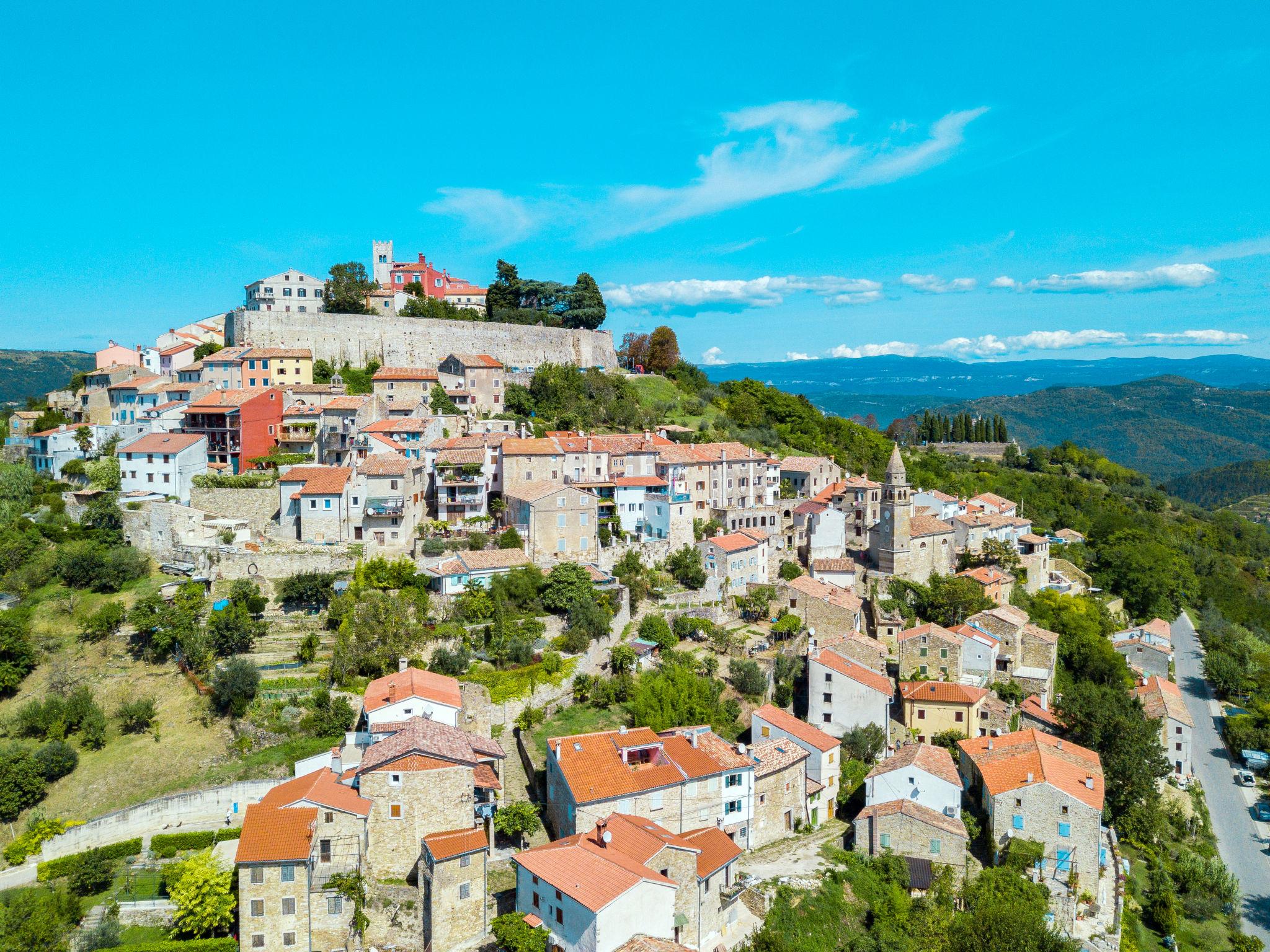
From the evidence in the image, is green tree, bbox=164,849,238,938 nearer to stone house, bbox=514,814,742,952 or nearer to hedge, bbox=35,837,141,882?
hedge, bbox=35,837,141,882

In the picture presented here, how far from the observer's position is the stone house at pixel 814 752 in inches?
1166

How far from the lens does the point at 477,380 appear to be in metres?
56.3

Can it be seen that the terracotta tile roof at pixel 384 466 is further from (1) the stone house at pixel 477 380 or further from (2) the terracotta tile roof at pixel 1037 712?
(2) the terracotta tile roof at pixel 1037 712

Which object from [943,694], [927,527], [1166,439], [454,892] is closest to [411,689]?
[454,892]

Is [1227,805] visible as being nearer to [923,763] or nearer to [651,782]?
[923,763]

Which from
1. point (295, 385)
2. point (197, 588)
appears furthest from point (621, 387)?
point (197, 588)

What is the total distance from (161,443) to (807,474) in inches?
1530

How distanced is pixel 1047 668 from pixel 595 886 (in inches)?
1227

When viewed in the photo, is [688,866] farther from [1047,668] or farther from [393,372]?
[393,372]

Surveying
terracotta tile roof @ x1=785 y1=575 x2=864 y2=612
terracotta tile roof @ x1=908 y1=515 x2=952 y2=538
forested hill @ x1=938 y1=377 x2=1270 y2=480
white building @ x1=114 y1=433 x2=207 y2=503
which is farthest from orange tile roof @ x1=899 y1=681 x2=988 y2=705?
forested hill @ x1=938 y1=377 x2=1270 y2=480

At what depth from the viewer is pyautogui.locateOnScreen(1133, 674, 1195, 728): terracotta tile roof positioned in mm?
42531

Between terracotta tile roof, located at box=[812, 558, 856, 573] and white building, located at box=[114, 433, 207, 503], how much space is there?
109 feet

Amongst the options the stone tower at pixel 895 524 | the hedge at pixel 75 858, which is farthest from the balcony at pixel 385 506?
the stone tower at pixel 895 524

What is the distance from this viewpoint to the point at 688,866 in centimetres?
2194
